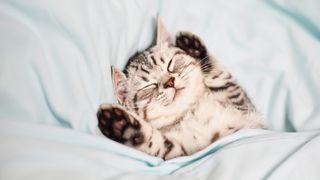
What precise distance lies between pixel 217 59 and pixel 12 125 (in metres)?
0.42

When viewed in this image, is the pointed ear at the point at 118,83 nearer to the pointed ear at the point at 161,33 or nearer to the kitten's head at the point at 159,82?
the kitten's head at the point at 159,82

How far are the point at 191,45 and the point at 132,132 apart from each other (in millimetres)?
232

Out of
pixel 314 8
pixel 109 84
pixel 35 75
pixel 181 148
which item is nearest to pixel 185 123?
pixel 181 148

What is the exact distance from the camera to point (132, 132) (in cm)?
70

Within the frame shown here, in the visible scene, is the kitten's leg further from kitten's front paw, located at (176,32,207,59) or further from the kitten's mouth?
kitten's front paw, located at (176,32,207,59)

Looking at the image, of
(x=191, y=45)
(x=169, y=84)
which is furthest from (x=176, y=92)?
(x=191, y=45)

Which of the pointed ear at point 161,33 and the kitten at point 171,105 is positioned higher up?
the pointed ear at point 161,33

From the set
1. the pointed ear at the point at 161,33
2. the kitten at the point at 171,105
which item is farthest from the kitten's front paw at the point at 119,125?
the pointed ear at the point at 161,33

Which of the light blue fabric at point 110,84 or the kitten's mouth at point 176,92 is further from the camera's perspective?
the kitten's mouth at point 176,92

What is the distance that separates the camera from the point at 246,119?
807 millimetres

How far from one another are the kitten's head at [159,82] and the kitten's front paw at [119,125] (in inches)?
1.9

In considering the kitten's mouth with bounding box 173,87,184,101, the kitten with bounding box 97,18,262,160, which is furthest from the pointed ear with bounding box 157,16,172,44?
the kitten's mouth with bounding box 173,87,184,101

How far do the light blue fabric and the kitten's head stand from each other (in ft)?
0.10

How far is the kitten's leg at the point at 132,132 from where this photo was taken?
0.69 metres
